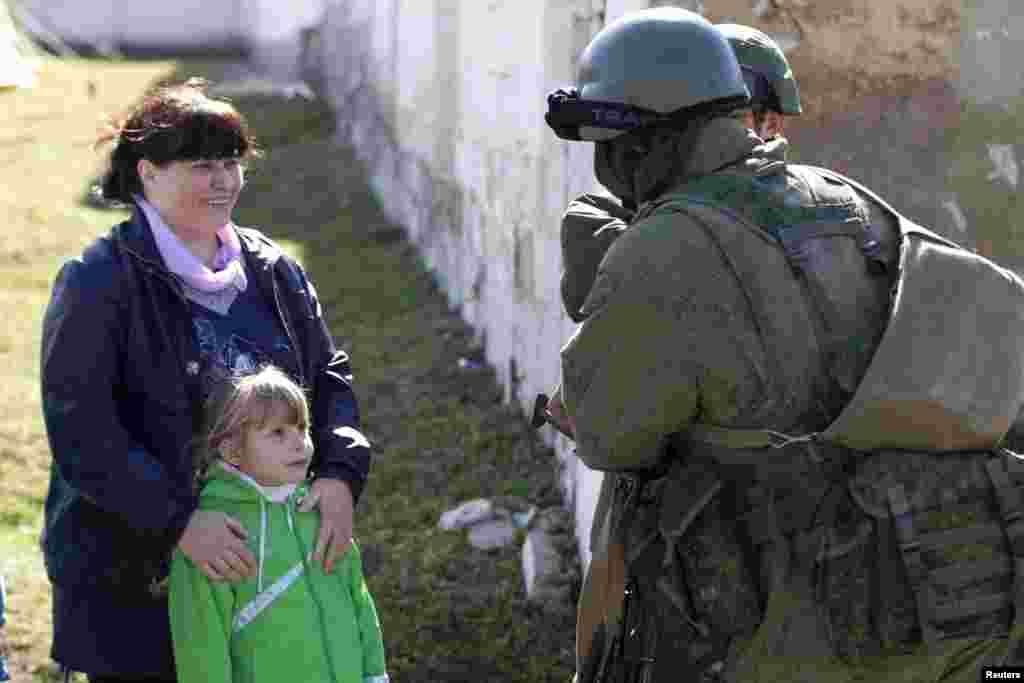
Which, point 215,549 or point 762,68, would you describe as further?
point 762,68

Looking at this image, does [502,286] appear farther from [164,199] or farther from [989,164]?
[164,199]

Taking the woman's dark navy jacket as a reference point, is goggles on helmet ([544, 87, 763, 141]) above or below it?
above

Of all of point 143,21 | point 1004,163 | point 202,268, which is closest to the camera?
point 202,268

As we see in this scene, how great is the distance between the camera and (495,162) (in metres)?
5.80

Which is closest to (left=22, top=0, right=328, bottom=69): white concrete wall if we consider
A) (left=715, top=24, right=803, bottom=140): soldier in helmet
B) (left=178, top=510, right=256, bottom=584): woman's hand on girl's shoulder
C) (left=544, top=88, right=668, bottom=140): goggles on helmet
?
(left=715, top=24, right=803, bottom=140): soldier in helmet

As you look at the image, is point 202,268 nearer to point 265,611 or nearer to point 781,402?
point 265,611

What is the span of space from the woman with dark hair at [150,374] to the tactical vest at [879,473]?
0.85 m

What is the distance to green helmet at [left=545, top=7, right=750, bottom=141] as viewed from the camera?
2.02 meters

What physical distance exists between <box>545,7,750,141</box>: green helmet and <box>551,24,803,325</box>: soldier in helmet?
143 mm

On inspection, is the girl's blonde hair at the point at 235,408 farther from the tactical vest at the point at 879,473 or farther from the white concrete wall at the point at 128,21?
the white concrete wall at the point at 128,21

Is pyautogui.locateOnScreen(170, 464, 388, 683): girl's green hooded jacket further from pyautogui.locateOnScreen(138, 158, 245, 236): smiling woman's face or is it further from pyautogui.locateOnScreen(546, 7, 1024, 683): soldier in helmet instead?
pyautogui.locateOnScreen(546, 7, 1024, 683): soldier in helmet

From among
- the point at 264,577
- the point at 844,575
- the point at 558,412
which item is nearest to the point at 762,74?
the point at 558,412

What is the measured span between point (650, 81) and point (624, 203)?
0.23 meters

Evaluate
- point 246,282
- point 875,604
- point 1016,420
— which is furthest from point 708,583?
point 246,282
